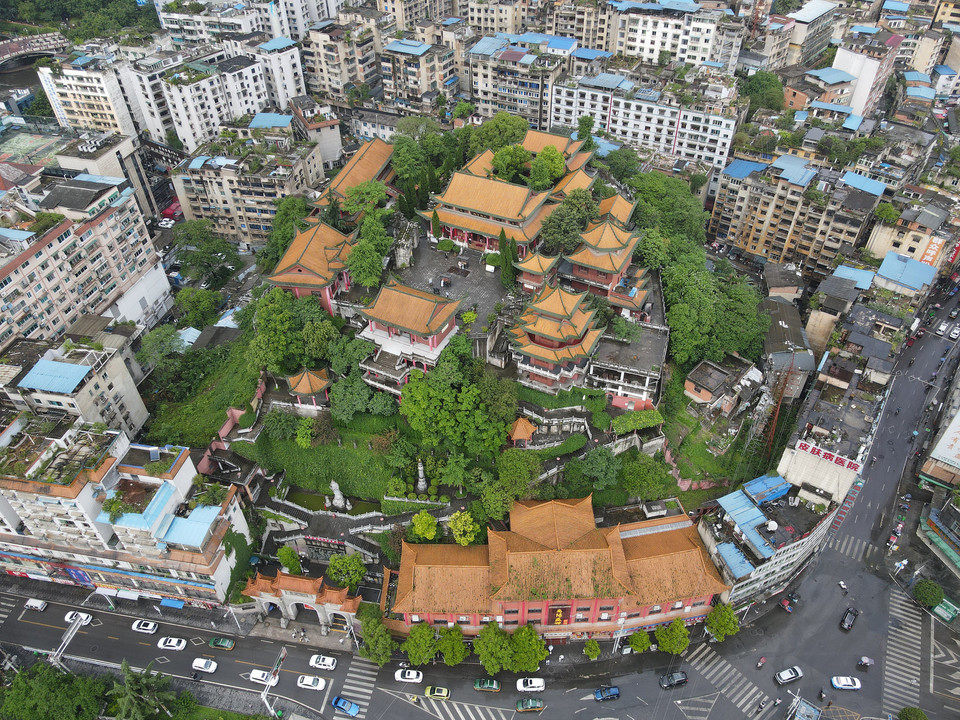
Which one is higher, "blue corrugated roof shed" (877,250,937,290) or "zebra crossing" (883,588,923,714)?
"blue corrugated roof shed" (877,250,937,290)

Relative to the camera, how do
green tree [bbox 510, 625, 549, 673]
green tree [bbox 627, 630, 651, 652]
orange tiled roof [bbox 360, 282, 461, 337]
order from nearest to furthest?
green tree [bbox 510, 625, 549, 673] → green tree [bbox 627, 630, 651, 652] → orange tiled roof [bbox 360, 282, 461, 337]

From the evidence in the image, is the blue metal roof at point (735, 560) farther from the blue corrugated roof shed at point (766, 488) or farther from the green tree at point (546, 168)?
the green tree at point (546, 168)

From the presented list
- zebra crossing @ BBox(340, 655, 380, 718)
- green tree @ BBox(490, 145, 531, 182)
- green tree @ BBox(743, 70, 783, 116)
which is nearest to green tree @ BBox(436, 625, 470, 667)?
zebra crossing @ BBox(340, 655, 380, 718)

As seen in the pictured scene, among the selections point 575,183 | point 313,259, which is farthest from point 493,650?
point 575,183

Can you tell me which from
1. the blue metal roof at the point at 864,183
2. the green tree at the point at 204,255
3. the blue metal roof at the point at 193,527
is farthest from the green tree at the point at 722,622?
the green tree at the point at 204,255

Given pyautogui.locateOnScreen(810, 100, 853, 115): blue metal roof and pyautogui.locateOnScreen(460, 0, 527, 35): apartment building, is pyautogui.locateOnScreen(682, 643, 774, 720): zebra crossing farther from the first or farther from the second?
pyautogui.locateOnScreen(460, 0, 527, 35): apartment building

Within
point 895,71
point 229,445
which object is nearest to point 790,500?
point 229,445

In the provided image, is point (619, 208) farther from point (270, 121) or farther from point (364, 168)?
point (270, 121)
